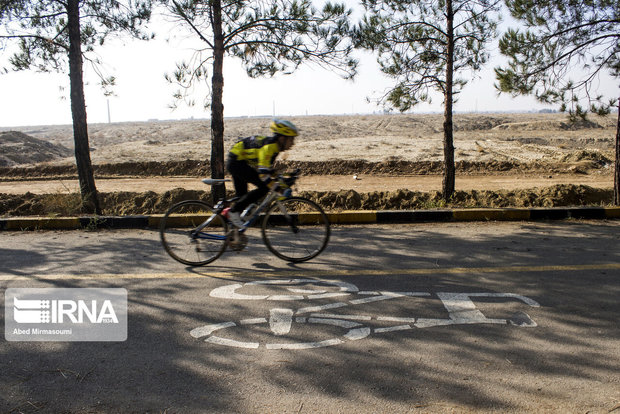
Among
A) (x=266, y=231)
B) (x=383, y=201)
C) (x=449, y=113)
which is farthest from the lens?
(x=383, y=201)

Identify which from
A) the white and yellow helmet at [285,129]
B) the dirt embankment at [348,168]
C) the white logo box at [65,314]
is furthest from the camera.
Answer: the dirt embankment at [348,168]

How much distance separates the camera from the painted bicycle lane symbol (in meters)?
3.91

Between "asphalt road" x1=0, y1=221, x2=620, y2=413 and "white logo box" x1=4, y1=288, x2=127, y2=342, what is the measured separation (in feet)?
0.32

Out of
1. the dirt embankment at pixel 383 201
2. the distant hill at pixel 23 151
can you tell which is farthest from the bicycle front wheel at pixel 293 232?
the distant hill at pixel 23 151

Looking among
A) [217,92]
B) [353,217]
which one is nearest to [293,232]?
[353,217]

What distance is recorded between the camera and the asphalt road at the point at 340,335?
3088mm

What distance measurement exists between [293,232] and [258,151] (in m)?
1.17

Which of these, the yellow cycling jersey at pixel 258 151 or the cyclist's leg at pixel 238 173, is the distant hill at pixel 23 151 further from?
the yellow cycling jersey at pixel 258 151

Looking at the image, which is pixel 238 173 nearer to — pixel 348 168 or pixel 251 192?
pixel 251 192

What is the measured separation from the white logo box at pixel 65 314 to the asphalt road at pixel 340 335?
0.32 ft

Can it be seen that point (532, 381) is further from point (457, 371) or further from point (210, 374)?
point (210, 374)

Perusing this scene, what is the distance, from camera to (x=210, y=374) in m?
3.36

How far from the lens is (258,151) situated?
228 inches

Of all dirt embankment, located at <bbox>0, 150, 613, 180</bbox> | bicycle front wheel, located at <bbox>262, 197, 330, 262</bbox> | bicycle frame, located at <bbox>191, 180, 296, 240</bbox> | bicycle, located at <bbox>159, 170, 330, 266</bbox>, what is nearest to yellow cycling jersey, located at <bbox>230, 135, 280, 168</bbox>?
bicycle, located at <bbox>159, 170, 330, 266</bbox>
